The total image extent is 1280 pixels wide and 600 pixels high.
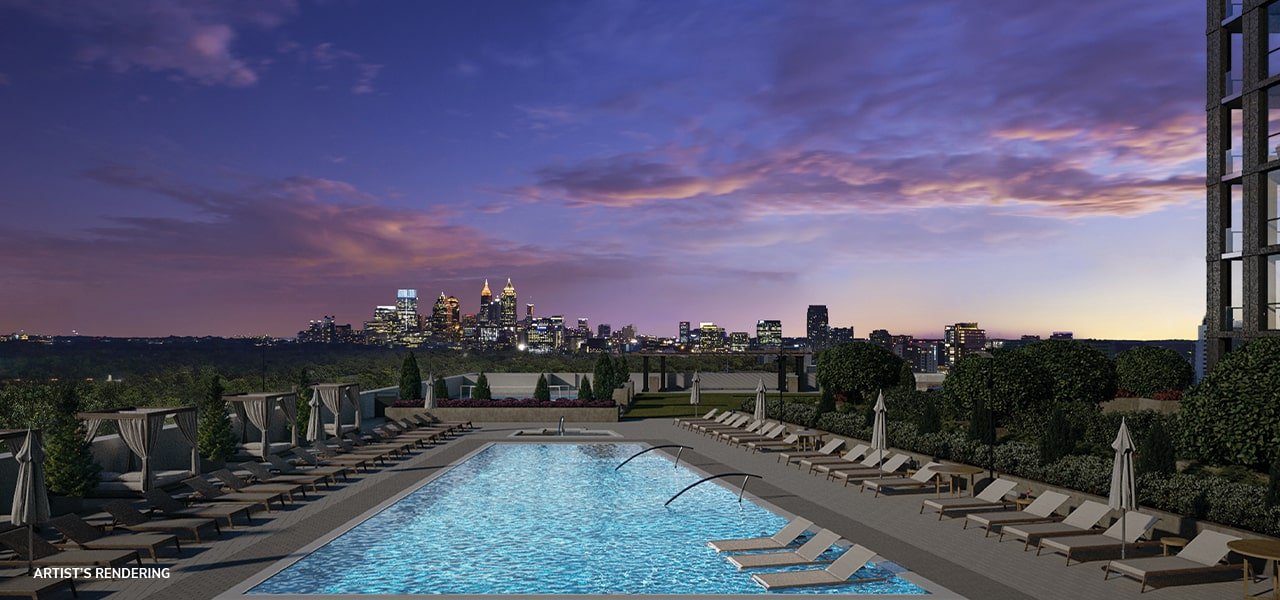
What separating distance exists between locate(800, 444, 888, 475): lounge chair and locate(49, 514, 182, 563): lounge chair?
14.0 m

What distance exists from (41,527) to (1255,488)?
62.5 feet

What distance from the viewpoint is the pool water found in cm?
1202

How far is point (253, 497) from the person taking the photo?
17.0m

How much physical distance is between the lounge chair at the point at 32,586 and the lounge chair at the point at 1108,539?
12.8 m

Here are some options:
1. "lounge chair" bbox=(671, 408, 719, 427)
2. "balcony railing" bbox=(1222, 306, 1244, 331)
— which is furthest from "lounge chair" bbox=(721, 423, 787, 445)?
"balcony railing" bbox=(1222, 306, 1244, 331)

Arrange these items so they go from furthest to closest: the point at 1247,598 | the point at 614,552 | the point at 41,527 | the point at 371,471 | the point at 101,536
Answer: the point at 371,471 → the point at 41,527 → the point at 614,552 → the point at 101,536 → the point at 1247,598

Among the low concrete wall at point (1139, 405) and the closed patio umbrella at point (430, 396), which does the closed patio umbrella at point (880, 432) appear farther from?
the closed patio umbrella at point (430, 396)

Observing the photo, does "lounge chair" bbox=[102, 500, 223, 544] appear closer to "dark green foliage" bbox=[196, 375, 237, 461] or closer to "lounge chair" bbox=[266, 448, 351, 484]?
"lounge chair" bbox=[266, 448, 351, 484]

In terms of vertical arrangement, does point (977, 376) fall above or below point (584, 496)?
above

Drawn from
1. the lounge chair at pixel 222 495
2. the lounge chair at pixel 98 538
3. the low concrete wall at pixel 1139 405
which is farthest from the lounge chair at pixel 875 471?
the low concrete wall at pixel 1139 405

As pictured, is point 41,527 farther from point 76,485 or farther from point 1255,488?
point 1255,488

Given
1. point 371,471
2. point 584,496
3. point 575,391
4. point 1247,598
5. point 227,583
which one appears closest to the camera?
point 1247,598

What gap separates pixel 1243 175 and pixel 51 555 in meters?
33.0

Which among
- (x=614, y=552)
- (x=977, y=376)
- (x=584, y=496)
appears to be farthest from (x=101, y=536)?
(x=977, y=376)
